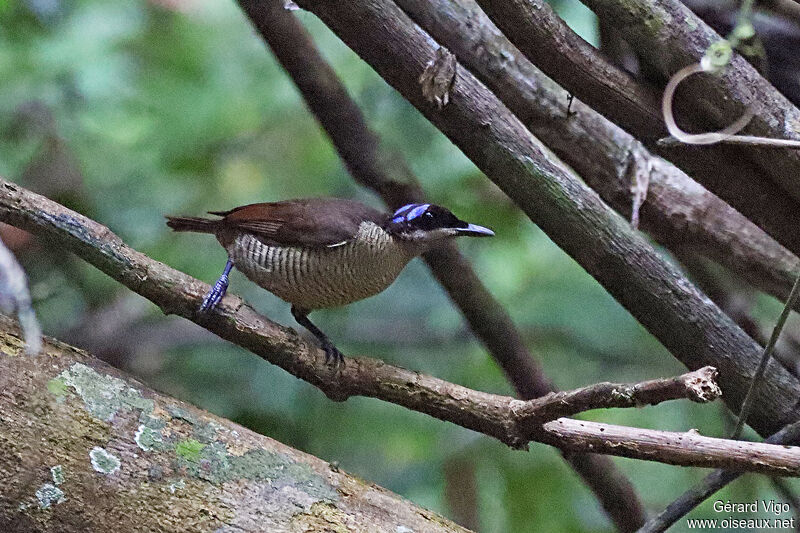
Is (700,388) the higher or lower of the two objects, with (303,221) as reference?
lower

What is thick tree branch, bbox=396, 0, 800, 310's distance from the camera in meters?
2.39

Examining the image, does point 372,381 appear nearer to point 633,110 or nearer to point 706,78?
point 633,110

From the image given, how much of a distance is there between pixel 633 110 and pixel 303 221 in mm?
1019

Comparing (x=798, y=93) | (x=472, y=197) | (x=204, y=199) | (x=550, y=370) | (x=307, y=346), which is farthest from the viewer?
(x=204, y=199)

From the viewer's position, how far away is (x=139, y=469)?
5.65 feet

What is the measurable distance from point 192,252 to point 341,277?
1.61 meters

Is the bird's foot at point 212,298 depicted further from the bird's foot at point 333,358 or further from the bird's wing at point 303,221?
the bird's wing at point 303,221

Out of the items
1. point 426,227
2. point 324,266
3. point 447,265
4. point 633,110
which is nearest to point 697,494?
point 633,110

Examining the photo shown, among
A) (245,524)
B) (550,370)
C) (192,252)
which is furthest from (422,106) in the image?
(550,370)

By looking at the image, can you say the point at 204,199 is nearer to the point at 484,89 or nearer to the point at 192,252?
the point at 192,252

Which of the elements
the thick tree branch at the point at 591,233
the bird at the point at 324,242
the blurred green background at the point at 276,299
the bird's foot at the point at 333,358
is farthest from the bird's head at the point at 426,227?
the blurred green background at the point at 276,299

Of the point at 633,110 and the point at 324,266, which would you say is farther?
the point at 324,266

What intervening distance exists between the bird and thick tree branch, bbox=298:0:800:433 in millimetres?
375

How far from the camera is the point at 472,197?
12.4 feet
